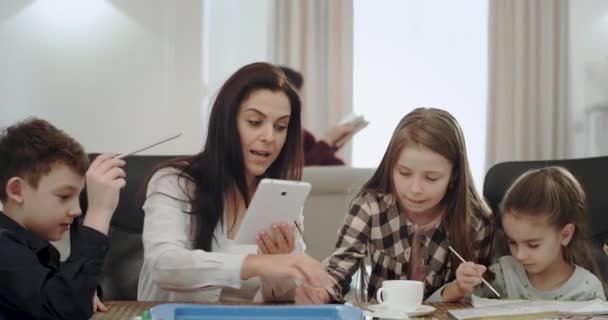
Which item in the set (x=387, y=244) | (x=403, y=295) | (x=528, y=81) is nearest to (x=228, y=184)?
(x=387, y=244)

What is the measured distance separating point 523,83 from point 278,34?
1544mm

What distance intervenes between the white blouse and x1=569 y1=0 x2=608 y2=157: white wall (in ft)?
12.3

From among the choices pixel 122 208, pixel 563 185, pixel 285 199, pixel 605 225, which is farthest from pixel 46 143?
pixel 605 225

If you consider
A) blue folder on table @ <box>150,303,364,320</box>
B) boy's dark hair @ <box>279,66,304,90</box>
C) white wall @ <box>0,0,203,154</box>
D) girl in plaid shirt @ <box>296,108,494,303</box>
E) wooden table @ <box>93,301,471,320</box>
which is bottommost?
wooden table @ <box>93,301,471,320</box>

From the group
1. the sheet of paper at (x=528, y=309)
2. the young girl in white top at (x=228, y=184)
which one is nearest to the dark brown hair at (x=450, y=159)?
the young girl in white top at (x=228, y=184)

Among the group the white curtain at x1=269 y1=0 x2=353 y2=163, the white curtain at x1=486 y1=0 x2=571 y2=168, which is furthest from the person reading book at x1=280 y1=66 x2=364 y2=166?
the white curtain at x1=486 y1=0 x2=571 y2=168

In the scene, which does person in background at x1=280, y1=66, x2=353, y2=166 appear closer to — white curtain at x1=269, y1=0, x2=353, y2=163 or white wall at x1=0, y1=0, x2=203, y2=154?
white curtain at x1=269, y1=0, x2=353, y2=163

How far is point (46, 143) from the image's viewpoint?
1.52m

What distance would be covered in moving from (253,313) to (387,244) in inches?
28.8

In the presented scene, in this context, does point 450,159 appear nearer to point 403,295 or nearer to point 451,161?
point 451,161

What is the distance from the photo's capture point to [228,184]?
70.9 inches

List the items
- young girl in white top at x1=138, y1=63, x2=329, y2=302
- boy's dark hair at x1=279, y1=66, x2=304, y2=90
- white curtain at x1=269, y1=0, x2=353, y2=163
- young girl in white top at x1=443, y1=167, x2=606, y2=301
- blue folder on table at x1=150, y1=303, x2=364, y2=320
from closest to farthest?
blue folder on table at x1=150, y1=303, x2=364, y2=320 → young girl in white top at x1=138, y1=63, x2=329, y2=302 → young girl in white top at x1=443, y1=167, x2=606, y2=301 → boy's dark hair at x1=279, y1=66, x2=304, y2=90 → white curtain at x1=269, y1=0, x2=353, y2=163

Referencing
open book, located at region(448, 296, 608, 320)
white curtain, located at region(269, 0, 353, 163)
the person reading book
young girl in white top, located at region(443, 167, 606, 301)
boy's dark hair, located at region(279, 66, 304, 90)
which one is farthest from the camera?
white curtain, located at region(269, 0, 353, 163)

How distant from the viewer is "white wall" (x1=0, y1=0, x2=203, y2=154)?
4.91 metres
